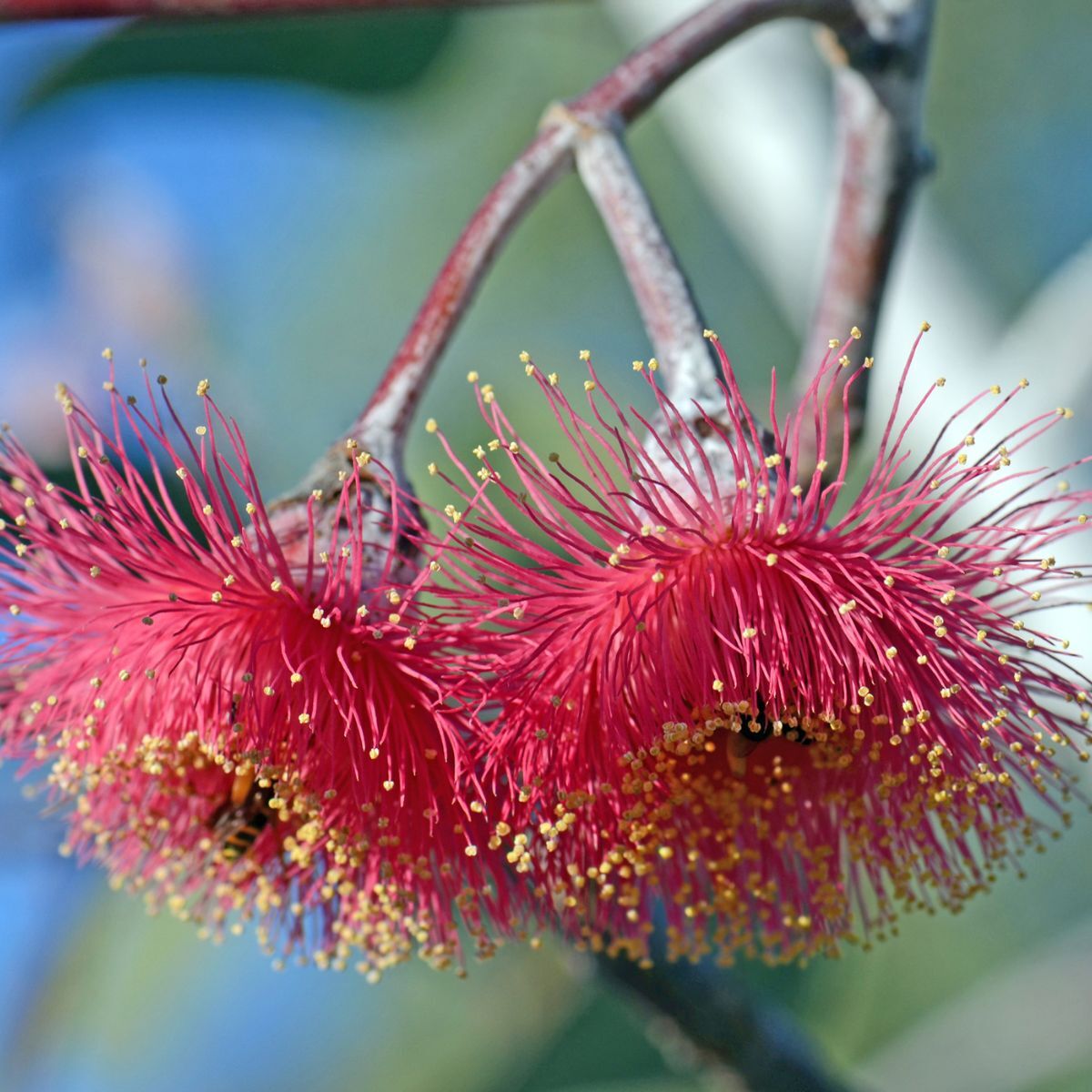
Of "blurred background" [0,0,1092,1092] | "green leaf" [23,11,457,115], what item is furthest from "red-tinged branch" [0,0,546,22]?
"green leaf" [23,11,457,115]

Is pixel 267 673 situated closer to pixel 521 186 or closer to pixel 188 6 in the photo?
pixel 521 186

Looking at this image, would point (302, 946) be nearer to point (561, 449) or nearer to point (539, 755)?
point (539, 755)

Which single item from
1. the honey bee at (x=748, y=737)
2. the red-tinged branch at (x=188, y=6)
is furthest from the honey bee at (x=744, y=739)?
the red-tinged branch at (x=188, y=6)

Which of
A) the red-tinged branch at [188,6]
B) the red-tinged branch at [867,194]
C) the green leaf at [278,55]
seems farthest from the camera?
the green leaf at [278,55]

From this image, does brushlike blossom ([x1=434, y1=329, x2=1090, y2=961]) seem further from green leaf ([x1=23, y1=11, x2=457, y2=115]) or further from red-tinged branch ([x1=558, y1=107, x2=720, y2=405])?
green leaf ([x1=23, y1=11, x2=457, y2=115])

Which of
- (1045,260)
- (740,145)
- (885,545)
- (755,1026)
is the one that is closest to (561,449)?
(740,145)

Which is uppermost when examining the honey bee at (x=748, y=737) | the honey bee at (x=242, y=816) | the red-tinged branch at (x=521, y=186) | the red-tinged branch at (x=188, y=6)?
the red-tinged branch at (x=188, y=6)

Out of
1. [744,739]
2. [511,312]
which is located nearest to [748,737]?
[744,739]

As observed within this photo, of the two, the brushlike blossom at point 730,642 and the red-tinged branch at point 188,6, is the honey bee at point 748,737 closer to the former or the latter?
the brushlike blossom at point 730,642
